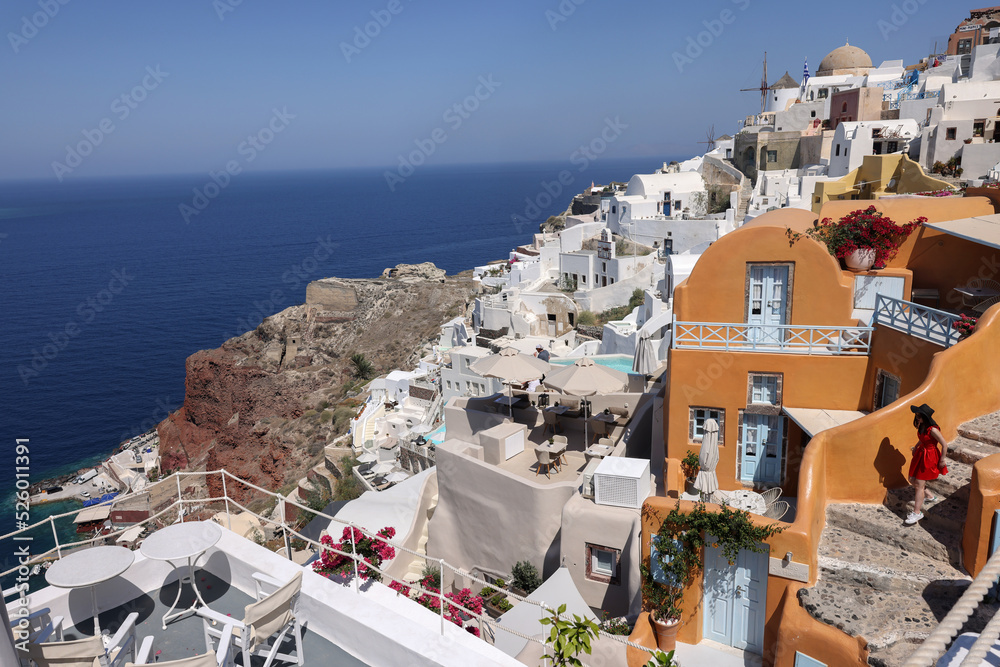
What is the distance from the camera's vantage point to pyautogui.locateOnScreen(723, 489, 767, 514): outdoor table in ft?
31.1

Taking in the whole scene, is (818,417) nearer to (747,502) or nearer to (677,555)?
(747,502)

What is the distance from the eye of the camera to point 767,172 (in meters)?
52.8

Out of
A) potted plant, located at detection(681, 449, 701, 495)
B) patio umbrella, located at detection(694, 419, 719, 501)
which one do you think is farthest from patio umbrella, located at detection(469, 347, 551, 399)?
patio umbrella, located at detection(694, 419, 719, 501)

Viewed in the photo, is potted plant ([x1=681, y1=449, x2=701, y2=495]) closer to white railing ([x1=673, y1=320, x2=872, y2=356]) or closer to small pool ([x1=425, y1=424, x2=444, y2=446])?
white railing ([x1=673, y1=320, x2=872, y2=356])

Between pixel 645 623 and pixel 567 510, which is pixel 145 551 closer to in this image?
pixel 645 623

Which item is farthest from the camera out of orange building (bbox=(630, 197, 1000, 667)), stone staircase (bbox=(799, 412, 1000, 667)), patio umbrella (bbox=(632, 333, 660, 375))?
patio umbrella (bbox=(632, 333, 660, 375))

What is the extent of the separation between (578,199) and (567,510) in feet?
287

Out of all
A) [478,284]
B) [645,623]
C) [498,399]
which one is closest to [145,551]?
[645,623]

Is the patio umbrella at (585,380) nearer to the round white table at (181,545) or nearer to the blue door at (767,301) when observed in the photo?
the blue door at (767,301)

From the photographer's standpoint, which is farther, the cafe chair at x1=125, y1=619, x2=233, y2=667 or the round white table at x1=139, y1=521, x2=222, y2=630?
the round white table at x1=139, y1=521, x2=222, y2=630

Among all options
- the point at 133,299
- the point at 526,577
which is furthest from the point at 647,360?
the point at 133,299

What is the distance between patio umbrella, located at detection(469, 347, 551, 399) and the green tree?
44367mm

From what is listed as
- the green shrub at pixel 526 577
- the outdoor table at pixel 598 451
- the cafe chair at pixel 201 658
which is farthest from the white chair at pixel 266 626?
the outdoor table at pixel 598 451

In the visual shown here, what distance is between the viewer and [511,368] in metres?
17.2
